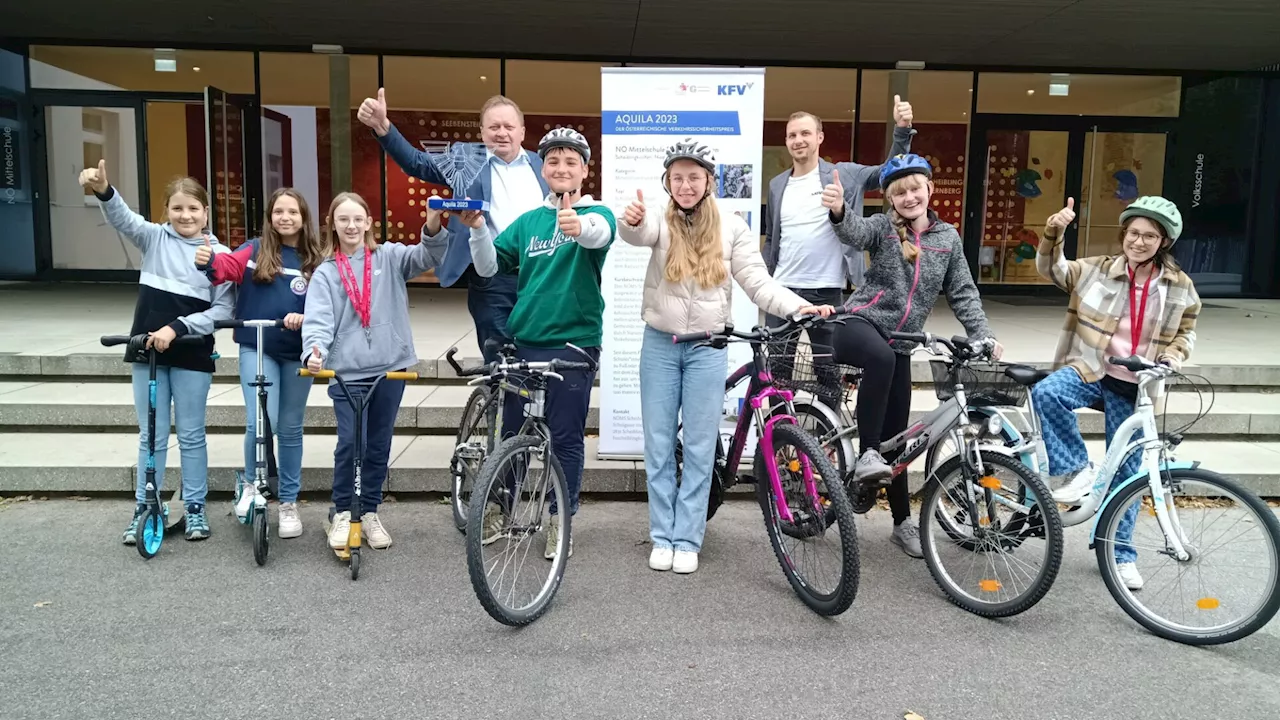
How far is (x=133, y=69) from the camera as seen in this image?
11461mm

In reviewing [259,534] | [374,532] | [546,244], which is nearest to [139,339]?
[259,534]

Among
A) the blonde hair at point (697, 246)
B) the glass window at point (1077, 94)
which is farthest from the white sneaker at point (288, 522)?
the glass window at point (1077, 94)

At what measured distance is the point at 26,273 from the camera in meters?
11.9

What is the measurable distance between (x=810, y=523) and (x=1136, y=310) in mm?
1774

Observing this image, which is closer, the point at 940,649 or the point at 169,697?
the point at 169,697

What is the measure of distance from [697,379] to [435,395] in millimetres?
2729

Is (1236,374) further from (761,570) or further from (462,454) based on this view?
(462,454)

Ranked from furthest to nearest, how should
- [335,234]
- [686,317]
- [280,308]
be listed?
1. [280,308]
2. [335,234]
3. [686,317]

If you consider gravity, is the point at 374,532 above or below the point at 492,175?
below

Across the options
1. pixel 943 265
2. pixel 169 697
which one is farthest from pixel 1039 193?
pixel 169 697

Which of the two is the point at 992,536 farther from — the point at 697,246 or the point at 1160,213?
the point at 697,246

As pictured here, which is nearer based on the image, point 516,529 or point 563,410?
point 516,529

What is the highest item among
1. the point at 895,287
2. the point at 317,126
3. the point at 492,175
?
the point at 317,126

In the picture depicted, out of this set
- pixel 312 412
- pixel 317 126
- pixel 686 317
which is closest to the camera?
pixel 686 317
